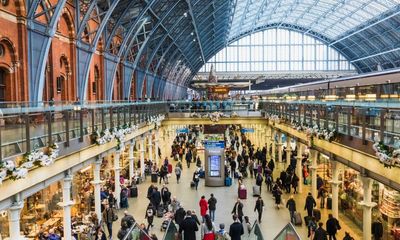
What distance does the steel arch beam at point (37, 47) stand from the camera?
714 inches

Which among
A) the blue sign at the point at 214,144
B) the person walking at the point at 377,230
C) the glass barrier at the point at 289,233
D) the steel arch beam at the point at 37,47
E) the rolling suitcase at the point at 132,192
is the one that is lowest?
→ the rolling suitcase at the point at 132,192

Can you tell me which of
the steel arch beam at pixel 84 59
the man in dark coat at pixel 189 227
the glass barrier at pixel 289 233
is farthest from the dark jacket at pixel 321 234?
the steel arch beam at pixel 84 59

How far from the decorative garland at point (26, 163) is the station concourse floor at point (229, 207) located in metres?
7.39

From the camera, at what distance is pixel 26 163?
901 centimetres

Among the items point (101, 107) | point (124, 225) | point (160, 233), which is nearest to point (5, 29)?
point (101, 107)

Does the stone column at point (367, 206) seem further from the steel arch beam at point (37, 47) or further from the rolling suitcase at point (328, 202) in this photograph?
the steel arch beam at point (37, 47)

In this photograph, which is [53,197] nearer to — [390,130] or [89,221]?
[89,221]

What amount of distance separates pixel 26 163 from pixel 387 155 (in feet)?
24.5

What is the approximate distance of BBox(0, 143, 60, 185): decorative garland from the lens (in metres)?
8.18

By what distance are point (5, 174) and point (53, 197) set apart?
1026cm

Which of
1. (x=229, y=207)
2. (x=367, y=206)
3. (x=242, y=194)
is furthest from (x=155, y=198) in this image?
(x=367, y=206)

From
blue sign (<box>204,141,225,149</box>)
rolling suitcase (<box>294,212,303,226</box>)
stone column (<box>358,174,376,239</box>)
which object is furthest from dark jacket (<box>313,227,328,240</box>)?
blue sign (<box>204,141,225,149</box>)

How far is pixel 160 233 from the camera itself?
17188mm

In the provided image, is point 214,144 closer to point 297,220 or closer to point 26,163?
point 297,220
